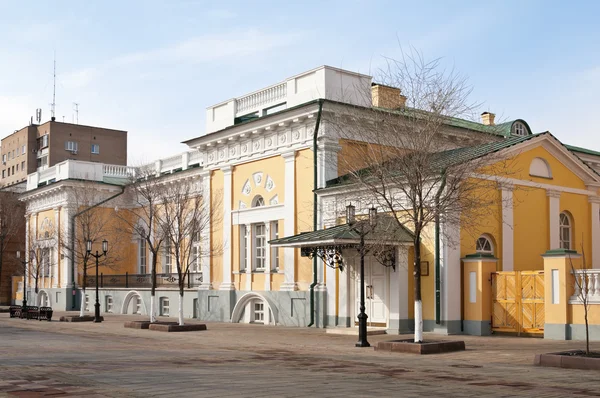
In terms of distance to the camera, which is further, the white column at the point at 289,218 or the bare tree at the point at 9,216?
the bare tree at the point at 9,216

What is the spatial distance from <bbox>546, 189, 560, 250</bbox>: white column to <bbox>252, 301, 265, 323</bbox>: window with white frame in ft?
37.4

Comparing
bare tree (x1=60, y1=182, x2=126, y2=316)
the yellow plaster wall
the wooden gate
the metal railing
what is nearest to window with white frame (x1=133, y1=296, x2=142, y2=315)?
the metal railing

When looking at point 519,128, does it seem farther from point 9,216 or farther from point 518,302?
point 9,216

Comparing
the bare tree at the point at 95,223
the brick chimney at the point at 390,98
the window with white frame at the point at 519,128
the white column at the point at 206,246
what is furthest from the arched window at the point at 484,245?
the bare tree at the point at 95,223

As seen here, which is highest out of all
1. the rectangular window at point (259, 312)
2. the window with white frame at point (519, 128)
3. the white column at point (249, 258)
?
the window with white frame at point (519, 128)

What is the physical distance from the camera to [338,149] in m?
26.8

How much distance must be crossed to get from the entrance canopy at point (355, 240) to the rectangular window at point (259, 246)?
199 inches

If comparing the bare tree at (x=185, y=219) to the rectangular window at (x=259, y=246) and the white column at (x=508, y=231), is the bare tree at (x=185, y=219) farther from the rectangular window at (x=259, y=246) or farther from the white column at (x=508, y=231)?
the white column at (x=508, y=231)

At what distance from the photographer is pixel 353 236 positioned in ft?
74.8

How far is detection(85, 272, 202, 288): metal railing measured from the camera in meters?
35.9

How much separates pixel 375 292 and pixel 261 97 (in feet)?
31.8

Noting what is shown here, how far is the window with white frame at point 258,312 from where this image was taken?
99.2 feet

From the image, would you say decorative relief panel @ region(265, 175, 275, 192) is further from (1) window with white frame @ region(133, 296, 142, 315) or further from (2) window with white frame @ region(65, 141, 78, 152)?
(2) window with white frame @ region(65, 141, 78, 152)

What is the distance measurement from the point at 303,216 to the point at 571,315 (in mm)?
10888
